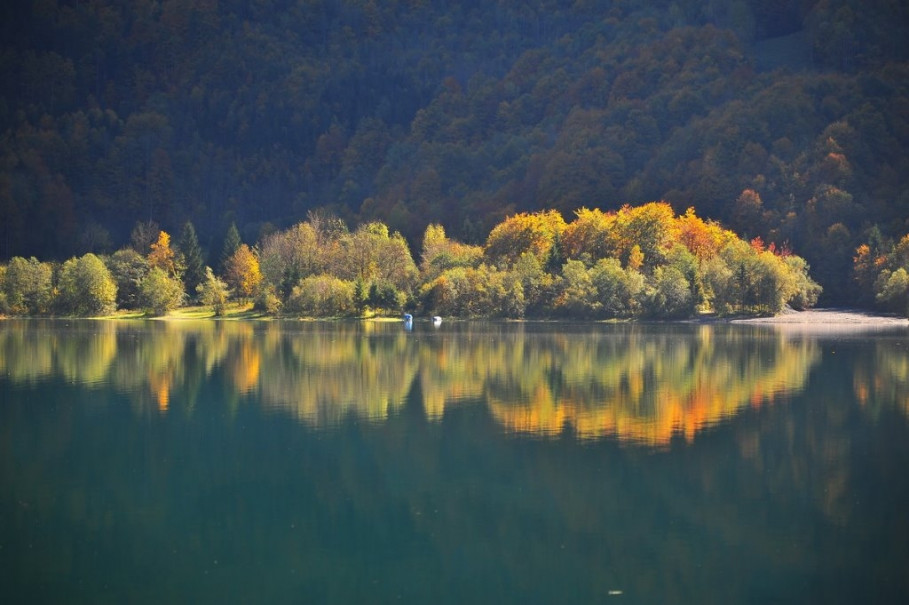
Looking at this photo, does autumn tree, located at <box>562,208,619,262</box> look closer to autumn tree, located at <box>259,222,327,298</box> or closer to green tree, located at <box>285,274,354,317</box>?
green tree, located at <box>285,274,354,317</box>

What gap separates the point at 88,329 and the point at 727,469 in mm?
66084

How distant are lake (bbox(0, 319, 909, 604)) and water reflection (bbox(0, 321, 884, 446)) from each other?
299 millimetres

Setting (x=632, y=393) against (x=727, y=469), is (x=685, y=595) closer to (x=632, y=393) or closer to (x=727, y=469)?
(x=727, y=469)

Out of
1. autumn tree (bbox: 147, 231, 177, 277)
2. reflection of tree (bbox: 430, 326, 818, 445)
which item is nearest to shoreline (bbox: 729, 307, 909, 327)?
reflection of tree (bbox: 430, 326, 818, 445)

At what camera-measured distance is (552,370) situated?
4797 centimetres

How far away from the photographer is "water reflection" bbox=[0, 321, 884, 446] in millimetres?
36125

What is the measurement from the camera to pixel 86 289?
106312 mm

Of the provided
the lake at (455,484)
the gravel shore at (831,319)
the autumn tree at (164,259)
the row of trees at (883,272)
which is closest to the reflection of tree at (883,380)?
the lake at (455,484)

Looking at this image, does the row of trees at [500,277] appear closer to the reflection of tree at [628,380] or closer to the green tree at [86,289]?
the green tree at [86,289]

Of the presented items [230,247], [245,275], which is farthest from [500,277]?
[230,247]

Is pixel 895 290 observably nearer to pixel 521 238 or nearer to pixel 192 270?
pixel 521 238

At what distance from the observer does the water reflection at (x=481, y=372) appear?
36.1 meters

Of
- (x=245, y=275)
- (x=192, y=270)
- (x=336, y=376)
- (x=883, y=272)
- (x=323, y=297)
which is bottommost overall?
(x=336, y=376)

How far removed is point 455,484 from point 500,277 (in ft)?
241
